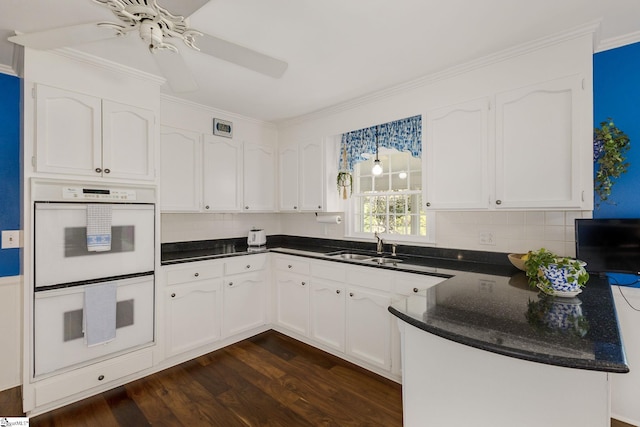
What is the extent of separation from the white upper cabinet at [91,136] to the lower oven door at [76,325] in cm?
86

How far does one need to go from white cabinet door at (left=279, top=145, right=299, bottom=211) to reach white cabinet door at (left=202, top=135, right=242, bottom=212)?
0.54m

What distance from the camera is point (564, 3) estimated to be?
165 cm

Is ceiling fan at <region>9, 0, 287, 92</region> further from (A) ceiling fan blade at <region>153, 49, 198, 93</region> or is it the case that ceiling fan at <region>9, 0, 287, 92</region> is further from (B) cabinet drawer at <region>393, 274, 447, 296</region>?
(B) cabinet drawer at <region>393, 274, 447, 296</region>

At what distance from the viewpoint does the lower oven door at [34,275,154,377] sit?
2059 mm

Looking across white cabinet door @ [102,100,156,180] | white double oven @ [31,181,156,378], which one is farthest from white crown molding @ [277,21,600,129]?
white double oven @ [31,181,156,378]

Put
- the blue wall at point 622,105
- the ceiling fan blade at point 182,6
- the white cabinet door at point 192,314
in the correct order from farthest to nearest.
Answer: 1. the white cabinet door at point 192,314
2. the blue wall at point 622,105
3. the ceiling fan blade at point 182,6

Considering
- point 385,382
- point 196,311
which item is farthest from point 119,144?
point 385,382

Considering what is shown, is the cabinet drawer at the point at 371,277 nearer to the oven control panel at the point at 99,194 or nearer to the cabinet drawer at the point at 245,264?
the cabinet drawer at the point at 245,264

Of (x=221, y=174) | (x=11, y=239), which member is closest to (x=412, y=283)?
(x=221, y=174)

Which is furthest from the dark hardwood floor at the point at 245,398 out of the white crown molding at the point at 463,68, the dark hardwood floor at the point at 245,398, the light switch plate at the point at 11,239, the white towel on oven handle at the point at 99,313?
the white crown molding at the point at 463,68

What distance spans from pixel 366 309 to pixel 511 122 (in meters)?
1.77

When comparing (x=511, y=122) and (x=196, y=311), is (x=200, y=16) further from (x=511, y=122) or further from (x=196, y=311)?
(x=196, y=311)

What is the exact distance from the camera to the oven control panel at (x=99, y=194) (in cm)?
215

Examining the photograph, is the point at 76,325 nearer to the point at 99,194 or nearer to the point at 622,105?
the point at 99,194
